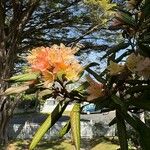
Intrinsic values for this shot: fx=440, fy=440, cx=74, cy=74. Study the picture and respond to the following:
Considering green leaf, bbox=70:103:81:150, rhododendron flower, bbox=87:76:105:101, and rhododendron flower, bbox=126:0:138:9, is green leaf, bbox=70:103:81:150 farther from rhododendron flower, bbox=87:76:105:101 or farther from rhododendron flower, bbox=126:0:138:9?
rhododendron flower, bbox=126:0:138:9

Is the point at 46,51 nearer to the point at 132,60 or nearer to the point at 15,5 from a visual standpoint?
the point at 132,60

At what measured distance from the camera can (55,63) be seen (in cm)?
146

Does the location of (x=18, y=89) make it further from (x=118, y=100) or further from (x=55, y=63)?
(x=118, y=100)

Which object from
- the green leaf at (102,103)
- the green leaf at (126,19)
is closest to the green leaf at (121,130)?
the green leaf at (102,103)

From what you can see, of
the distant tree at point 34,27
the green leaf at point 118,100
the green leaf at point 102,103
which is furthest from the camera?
the distant tree at point 34,27

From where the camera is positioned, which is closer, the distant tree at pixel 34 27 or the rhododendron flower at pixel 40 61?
the rhododendron flower at pixel 40 61

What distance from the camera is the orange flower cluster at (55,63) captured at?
4.77 ft

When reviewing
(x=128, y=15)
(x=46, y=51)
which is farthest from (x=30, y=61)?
(x=128, y=15)

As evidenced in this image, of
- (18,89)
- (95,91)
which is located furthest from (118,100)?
(18,89)

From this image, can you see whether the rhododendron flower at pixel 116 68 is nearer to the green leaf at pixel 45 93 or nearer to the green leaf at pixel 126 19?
the green leaf at pixel 45 93

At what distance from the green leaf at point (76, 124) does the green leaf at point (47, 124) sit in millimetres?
44

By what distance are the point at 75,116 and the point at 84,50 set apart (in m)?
12.2

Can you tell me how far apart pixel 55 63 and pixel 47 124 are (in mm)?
219

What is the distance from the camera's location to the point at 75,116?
1.49 m
